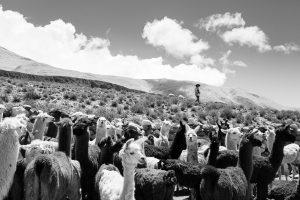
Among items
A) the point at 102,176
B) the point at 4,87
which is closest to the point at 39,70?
the point at 4,87

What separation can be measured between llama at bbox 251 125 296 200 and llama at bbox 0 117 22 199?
509 cm

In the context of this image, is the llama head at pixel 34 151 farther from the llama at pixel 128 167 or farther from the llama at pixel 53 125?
the llama at pixel 53 125

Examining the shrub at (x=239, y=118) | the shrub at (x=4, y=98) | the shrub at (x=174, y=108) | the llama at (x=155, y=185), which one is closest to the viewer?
the llama at (x=155, y=185)

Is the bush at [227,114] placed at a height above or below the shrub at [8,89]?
Result: above

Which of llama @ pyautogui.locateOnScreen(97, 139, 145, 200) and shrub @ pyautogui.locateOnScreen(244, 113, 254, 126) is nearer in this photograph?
llama @ pyautogui.locateOnScreen(97, 139, 145, 200)

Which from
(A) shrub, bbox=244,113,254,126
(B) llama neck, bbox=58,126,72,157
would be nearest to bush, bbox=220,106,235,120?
(A) shrub, bbox=244,113,254,126

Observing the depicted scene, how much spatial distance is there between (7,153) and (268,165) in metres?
5.57

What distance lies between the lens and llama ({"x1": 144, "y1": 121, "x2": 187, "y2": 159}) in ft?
30.8

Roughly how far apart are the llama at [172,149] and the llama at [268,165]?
2.08 meters

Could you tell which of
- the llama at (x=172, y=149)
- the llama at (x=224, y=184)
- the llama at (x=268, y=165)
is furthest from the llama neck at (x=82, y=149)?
the llama at (x=268, y=165)

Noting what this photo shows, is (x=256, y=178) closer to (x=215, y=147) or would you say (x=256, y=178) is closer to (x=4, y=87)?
(x=215, y=147)

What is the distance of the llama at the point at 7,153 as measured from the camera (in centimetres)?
530

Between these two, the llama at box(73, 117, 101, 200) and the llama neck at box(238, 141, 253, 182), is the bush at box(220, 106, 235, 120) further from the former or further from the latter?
the llama at box(73, 117, 101, 200)

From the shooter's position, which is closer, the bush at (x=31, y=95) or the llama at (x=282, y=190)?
the llama at (x=282, y=190)
